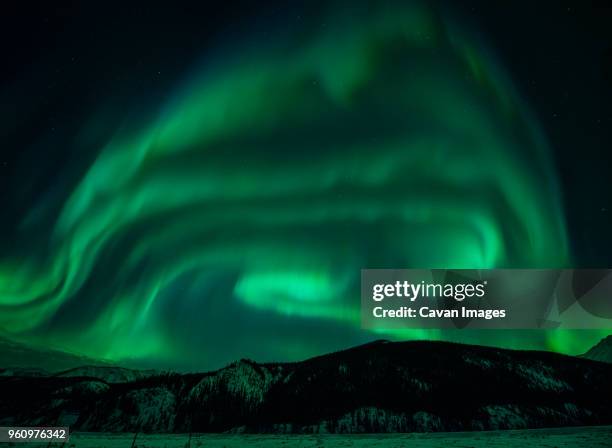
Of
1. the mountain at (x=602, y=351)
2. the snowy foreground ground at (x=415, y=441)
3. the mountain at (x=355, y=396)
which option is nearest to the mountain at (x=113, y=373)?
the mountain at (x=355, y=396)

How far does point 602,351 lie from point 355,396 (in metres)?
87.7

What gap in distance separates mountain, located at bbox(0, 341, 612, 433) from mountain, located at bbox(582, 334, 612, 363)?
64.2 metres

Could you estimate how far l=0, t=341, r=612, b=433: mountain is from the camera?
1379 inches

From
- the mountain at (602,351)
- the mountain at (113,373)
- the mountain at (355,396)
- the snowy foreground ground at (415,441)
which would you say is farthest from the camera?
the mountain at (602,351)

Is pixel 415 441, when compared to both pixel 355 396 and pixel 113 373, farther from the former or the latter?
pixel 113 373

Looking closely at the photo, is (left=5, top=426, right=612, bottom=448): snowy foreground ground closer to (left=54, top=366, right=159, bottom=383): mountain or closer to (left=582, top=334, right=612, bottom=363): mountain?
(left=54, top=366, right=159, bottom=383): mountain

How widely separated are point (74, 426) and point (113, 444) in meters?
16.0

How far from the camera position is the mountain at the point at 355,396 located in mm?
35031

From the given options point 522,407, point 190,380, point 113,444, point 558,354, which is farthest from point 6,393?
point 558,354

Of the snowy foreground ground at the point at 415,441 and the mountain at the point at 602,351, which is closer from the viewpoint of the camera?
the snowy foreground ground at the point at 415,441

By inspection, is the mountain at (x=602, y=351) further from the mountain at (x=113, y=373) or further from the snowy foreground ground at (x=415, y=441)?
the mountain at (x=113, y=373)

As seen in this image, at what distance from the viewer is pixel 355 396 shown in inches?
1491

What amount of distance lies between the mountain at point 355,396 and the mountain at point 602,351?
210 ft

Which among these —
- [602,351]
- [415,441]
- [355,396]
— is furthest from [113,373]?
[602,351]
